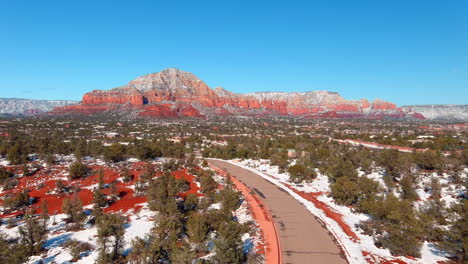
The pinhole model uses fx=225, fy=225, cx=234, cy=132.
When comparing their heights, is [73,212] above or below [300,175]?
below

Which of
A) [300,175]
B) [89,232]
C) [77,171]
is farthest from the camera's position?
[77,171]

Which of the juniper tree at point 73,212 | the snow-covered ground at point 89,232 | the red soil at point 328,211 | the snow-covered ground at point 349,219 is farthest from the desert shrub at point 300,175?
the juniper tree at point 73,212

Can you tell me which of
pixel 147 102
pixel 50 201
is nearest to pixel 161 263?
pixel 50 201

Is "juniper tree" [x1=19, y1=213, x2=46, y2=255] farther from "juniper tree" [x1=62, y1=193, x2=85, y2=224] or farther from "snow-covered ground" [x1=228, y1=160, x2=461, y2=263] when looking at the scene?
"snow-covered ground" [x1=228, y1=160, x2=461, y2=263]

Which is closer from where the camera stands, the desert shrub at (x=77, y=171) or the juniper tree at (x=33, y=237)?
the juniper tree at (x=33, y=237)

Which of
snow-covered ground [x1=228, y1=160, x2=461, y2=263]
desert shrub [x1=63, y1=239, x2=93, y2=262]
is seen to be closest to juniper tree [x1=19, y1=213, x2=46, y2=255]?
desert shrub [x1=63, y1=239, x2=93, y2=262]

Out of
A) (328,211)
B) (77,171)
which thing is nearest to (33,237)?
(77,171)

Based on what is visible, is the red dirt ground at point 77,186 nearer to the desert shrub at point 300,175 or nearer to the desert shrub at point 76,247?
the desert shrub at point 76,247

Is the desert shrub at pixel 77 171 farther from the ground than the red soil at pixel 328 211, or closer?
farther from the ground

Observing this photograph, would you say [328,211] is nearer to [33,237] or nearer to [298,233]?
[298,233]
